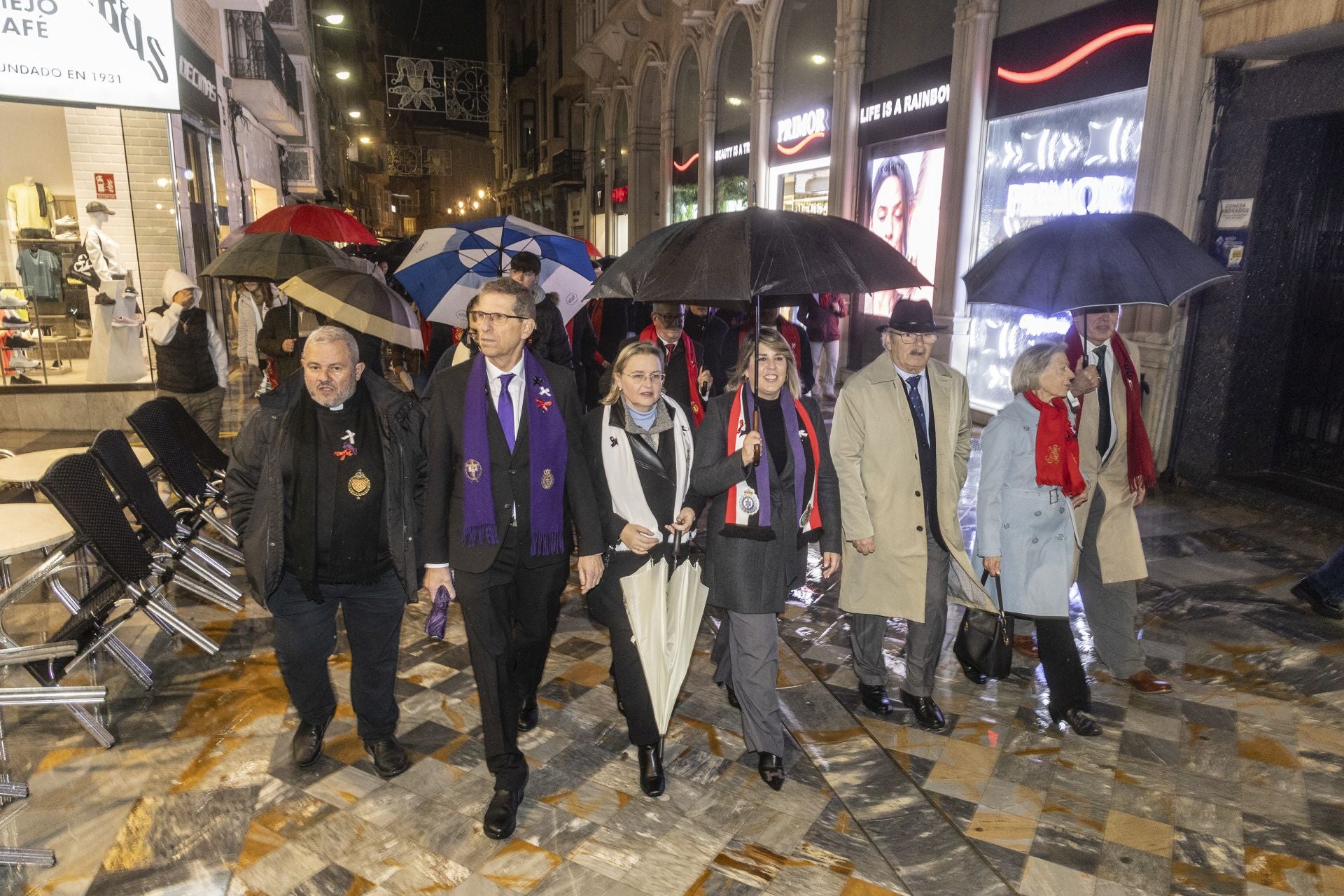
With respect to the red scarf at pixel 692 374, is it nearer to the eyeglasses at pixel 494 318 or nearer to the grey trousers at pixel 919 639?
the grey trousers at pixel 919 639

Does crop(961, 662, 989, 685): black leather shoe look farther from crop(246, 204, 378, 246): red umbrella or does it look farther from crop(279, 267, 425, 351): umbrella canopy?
crop(246, 204, 378, 246): red umbrella

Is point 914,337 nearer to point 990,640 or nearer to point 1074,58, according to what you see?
point 990,640

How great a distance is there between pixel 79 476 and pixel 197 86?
11.7m

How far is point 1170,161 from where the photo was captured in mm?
7918

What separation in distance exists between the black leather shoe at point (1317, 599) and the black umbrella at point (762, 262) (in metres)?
3.73

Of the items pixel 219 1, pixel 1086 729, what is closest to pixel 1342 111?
pixel 1086 729

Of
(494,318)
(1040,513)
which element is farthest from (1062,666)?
(494,318)

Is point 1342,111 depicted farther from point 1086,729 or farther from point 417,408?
point 417,408

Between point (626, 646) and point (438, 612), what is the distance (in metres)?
0.76

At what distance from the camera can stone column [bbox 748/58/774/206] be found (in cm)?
1639

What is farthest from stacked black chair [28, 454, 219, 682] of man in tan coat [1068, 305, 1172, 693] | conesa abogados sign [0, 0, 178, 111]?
conesa abogados sign [0, 0, 178, 111]

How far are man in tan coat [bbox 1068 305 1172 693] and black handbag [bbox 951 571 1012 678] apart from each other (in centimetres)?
60

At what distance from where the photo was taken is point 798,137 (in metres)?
15.6

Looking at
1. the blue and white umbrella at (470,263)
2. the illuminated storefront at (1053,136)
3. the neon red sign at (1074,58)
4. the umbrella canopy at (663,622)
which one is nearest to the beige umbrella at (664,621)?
the umbrella canopy at (663,622)
